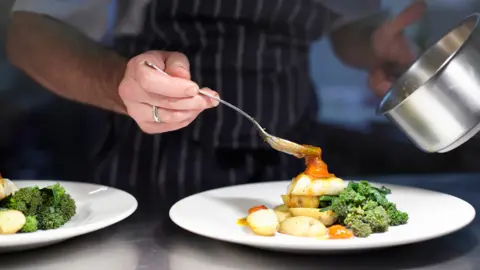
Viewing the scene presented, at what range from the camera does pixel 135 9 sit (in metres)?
1.76

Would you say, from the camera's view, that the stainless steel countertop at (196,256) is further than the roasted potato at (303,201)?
No

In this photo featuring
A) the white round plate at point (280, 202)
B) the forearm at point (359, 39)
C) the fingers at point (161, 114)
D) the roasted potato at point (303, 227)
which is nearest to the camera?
the white round plate at point (280, 202)

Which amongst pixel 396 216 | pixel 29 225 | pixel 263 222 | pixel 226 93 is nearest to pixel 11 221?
pixel 29 225

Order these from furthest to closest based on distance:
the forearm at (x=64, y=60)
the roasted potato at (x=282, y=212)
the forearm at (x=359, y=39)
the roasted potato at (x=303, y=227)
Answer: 1. the forearm at (x=359, y=39)
2. the forearm at (x=64, y=60)
3. the roasted potato at (x=282, y=212)
4. the roasted potato at (x=303, y=227)

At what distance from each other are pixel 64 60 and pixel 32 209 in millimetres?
613

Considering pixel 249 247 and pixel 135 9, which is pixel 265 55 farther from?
pixel 249 247

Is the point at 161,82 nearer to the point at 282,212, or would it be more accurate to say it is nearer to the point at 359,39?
the point at 282,212

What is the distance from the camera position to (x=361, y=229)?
3.66ft

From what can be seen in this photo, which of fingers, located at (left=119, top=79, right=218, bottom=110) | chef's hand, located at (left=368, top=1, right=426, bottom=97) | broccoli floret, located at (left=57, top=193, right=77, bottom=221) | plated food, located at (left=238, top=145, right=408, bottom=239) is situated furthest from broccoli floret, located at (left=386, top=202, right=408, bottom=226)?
chef's hand, located at (left=368, top=1, right=426, bottom=97)

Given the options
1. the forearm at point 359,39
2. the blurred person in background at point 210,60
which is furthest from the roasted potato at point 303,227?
the forearm at point 359,39

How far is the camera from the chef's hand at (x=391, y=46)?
183 centimetres

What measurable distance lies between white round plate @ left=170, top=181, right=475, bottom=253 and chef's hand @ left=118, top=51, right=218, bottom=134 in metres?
0.17

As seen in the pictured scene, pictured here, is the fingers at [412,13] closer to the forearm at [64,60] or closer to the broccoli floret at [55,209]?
the forearm at [64,60]

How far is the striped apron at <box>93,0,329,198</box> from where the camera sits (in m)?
1.74
